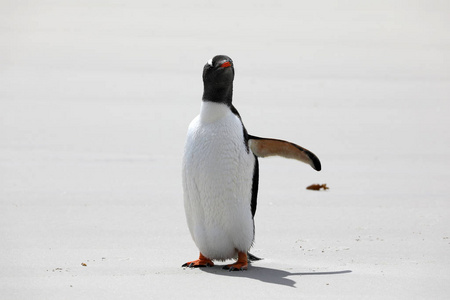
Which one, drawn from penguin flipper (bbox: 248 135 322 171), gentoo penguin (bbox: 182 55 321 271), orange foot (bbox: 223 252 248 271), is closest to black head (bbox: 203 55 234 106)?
gentoo penguin (bbox: 182 55 321 271)

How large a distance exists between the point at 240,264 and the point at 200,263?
0.20 meters

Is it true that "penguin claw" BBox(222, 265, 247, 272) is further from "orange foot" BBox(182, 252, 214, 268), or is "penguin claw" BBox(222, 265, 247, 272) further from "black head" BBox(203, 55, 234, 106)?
"black head" BBox(203, 55, 234, 106)

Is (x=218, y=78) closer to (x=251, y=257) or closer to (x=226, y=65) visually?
(x=226, y=65)

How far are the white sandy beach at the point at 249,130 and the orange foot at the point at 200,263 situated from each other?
0.08m

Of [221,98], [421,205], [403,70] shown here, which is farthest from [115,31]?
[221,98]

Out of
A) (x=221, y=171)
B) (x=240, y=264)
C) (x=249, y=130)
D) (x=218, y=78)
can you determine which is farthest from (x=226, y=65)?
(x=249, y=130)

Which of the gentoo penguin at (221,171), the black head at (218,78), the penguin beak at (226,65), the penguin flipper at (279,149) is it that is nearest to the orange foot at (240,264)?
the gentoo penguin at (221,171)

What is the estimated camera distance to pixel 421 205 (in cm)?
551

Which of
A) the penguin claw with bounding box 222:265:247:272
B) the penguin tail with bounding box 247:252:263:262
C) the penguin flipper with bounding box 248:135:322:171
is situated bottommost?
the penguin claw with bounding box 222:265:247:272

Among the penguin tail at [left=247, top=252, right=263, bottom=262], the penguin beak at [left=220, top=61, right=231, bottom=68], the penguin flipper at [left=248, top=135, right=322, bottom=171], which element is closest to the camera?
the penguin beak at [left=220, top=61, right=231, bottom=68]

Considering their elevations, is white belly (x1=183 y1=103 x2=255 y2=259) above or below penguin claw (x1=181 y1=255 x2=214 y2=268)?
above

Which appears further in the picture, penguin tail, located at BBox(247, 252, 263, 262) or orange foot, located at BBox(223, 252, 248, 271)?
penguin tail, located at BBox(247, 252, 263, 262)

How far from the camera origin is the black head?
388cm

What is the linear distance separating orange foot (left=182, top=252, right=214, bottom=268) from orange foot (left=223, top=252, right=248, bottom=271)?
0.11 meters
